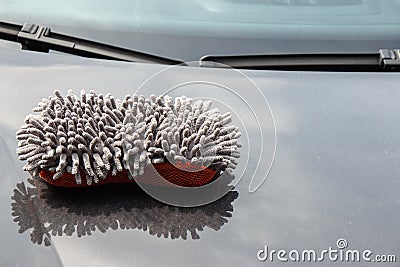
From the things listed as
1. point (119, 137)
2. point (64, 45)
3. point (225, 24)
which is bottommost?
point (119, 137)

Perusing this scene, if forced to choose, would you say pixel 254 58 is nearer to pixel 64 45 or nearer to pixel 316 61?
pixel 316 61

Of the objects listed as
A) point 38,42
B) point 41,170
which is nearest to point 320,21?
point 38,42

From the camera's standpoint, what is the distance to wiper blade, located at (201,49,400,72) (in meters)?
1.43

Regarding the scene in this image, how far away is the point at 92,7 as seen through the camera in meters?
1.54

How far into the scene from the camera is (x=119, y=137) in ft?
3.76

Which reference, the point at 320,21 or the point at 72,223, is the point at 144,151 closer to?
the point at 72,223

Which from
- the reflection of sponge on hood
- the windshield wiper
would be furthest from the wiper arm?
the reflection of sponge on hood

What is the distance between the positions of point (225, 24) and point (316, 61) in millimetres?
223

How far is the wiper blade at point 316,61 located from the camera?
4.70 feet

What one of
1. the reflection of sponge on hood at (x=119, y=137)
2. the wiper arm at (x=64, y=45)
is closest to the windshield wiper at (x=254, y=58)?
the wiper arm at (x=64, y=45)

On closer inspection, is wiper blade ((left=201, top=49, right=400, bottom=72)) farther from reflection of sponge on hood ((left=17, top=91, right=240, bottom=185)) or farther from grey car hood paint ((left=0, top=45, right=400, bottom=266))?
reflection of sponge on hood ((left=17, top=91, right=240, bottom=185))

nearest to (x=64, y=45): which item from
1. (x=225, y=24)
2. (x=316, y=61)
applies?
(x=225, y=24)

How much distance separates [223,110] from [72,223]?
0.40m

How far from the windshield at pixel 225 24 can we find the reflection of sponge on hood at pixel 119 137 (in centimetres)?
28
